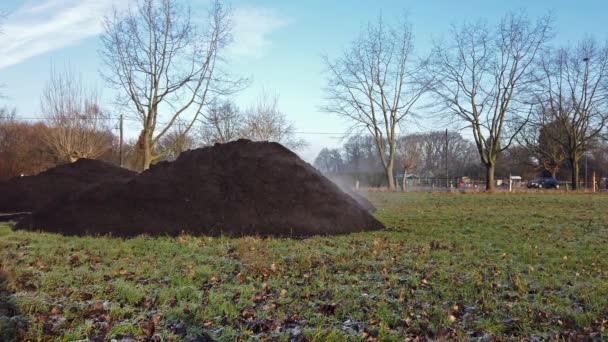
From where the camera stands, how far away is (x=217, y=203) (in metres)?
8.87

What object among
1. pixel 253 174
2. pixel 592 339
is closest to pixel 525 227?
pixel 253 174

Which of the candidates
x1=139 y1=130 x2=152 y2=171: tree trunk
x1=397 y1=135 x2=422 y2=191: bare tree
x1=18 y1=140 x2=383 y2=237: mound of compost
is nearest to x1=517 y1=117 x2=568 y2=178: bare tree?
x1=397 y1=135 x2=422 y2=191: bare tree

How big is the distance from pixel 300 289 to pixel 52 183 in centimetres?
1311

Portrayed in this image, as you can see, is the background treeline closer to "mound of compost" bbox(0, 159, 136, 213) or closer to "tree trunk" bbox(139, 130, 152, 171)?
"tree trunk" bbox(139, 130, 152, 171)

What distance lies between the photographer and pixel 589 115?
110 feet

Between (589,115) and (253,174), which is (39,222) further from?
(589,115)

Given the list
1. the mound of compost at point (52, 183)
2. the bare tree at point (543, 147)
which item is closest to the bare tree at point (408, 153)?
the bare tree at point (543, 147)

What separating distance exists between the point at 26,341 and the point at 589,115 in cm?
3929

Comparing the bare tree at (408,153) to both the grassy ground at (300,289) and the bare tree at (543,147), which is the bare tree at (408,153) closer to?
the bare tree at (543,147)

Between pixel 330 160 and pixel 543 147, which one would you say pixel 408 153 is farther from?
pixel 330 160

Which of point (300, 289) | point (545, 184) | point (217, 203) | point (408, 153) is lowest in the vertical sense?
point (300, 289)

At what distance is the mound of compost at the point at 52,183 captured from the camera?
1365 centimetres

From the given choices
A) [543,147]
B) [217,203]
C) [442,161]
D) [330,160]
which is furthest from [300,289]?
[330,160]

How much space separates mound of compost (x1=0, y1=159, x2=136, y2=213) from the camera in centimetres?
1365
